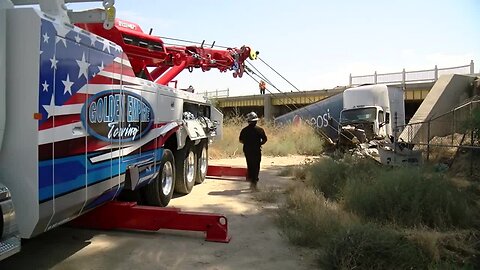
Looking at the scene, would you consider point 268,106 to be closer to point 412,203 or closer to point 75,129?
point 412,203

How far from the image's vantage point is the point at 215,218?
600 cm

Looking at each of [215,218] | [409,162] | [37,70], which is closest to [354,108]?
[409,162]

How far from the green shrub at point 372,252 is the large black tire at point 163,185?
344 centimetres

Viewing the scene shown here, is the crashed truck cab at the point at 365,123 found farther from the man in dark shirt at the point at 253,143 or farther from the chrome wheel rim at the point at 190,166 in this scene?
the chrome wheel rim at the point at 190,166

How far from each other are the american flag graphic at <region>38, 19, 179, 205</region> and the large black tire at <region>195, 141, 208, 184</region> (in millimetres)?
5041

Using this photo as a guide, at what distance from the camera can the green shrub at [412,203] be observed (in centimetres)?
605

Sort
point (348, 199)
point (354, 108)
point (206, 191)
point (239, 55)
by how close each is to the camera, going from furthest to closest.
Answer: point (354, 108), point (239, 55), point (206, 191), point (348, 199)

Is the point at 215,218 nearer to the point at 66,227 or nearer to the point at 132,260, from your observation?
the point at 132,260

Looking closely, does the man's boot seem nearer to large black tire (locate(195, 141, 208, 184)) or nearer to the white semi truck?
large black tire (locate(195, 141, 208, 184))

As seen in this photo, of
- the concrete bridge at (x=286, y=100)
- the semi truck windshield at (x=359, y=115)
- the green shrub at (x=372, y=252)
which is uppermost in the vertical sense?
the concrete bridge at (x=286, y=100)

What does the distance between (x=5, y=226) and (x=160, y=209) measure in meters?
2.57

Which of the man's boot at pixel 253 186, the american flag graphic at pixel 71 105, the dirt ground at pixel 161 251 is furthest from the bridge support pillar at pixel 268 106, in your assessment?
the american flag graphic at pixel 71 105

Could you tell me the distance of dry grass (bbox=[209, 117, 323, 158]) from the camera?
19.9m

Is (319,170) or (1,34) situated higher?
(1,34)
